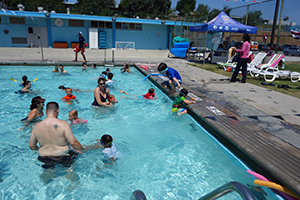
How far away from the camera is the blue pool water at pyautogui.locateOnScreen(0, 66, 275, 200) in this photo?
3436 millimetres

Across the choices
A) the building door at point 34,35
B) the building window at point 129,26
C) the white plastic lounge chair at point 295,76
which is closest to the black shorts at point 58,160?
the white plastic lounge chair at point 295,76

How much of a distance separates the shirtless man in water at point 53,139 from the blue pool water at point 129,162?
379 millimetres

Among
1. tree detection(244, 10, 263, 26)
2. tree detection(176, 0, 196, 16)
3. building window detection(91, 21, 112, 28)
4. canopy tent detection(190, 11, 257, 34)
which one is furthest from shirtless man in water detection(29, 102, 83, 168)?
tree detection(176, 0, 196, 16)

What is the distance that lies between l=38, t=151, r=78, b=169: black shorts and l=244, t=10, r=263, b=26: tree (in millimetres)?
15481

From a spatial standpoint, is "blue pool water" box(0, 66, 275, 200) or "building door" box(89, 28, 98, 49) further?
"building door" box(89, 28, 98, 49)

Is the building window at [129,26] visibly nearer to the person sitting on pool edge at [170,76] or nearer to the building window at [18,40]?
the building window at [18,40]

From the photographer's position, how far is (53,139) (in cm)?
314

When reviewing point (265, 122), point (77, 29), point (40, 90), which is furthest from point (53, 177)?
point (77, 29)

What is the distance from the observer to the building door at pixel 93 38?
88.2ft

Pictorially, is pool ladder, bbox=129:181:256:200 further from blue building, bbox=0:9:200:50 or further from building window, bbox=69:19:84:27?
building window, bbox=69:19:84:27

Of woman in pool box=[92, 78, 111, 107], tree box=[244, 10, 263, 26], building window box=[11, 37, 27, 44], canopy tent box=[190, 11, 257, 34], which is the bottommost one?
woman in pool box=[92, 78, 111, 107]

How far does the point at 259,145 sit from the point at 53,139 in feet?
11.2

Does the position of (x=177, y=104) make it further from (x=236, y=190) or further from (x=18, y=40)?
(x=18, y=40)

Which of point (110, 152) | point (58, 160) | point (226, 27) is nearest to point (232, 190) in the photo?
point (110, 152)
